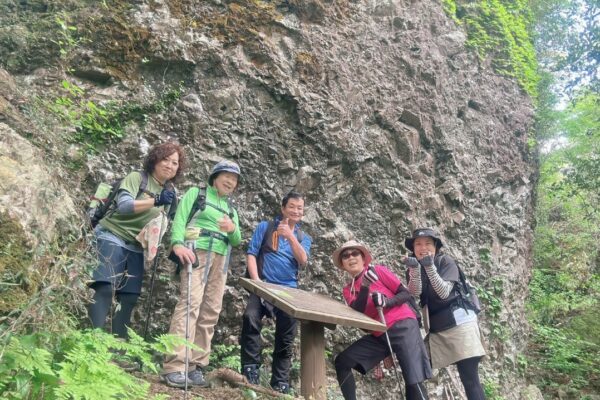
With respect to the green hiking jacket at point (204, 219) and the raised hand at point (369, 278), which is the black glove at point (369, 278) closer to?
the raised hand at point (369, 278)

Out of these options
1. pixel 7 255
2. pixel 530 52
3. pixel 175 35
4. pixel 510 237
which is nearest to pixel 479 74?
pixel 530 52

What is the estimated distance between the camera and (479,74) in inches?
448

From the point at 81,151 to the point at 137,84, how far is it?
1422 millimetres

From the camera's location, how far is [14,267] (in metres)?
2.99

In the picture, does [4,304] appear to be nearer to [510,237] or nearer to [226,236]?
[226,236]

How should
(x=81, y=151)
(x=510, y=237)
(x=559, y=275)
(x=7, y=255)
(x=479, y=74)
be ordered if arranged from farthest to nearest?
1. (x=559, y=275)
2. (x=479, y=74)
3. (x=510, y=237)
4. (x=81, y=151)
5. (x=7, y=255)

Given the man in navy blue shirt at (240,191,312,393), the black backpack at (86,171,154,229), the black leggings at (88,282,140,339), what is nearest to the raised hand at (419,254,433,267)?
the man in navy blue shirt at (240,191,312,393)

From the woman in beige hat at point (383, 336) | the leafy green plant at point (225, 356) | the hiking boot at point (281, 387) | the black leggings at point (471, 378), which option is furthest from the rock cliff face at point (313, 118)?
the black leggings at point (471, 378)

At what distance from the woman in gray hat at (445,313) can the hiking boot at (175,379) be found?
8.98ft

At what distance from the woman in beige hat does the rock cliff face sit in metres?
2.06

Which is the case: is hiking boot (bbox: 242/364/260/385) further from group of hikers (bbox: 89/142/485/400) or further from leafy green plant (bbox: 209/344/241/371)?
leafy green plant (bbox: 209/344/241/371)

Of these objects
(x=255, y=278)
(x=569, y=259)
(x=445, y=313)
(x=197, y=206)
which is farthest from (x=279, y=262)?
(x=569, y=259)

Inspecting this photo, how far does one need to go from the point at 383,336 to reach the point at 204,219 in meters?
2.36

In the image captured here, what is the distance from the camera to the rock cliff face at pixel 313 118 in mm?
6578
